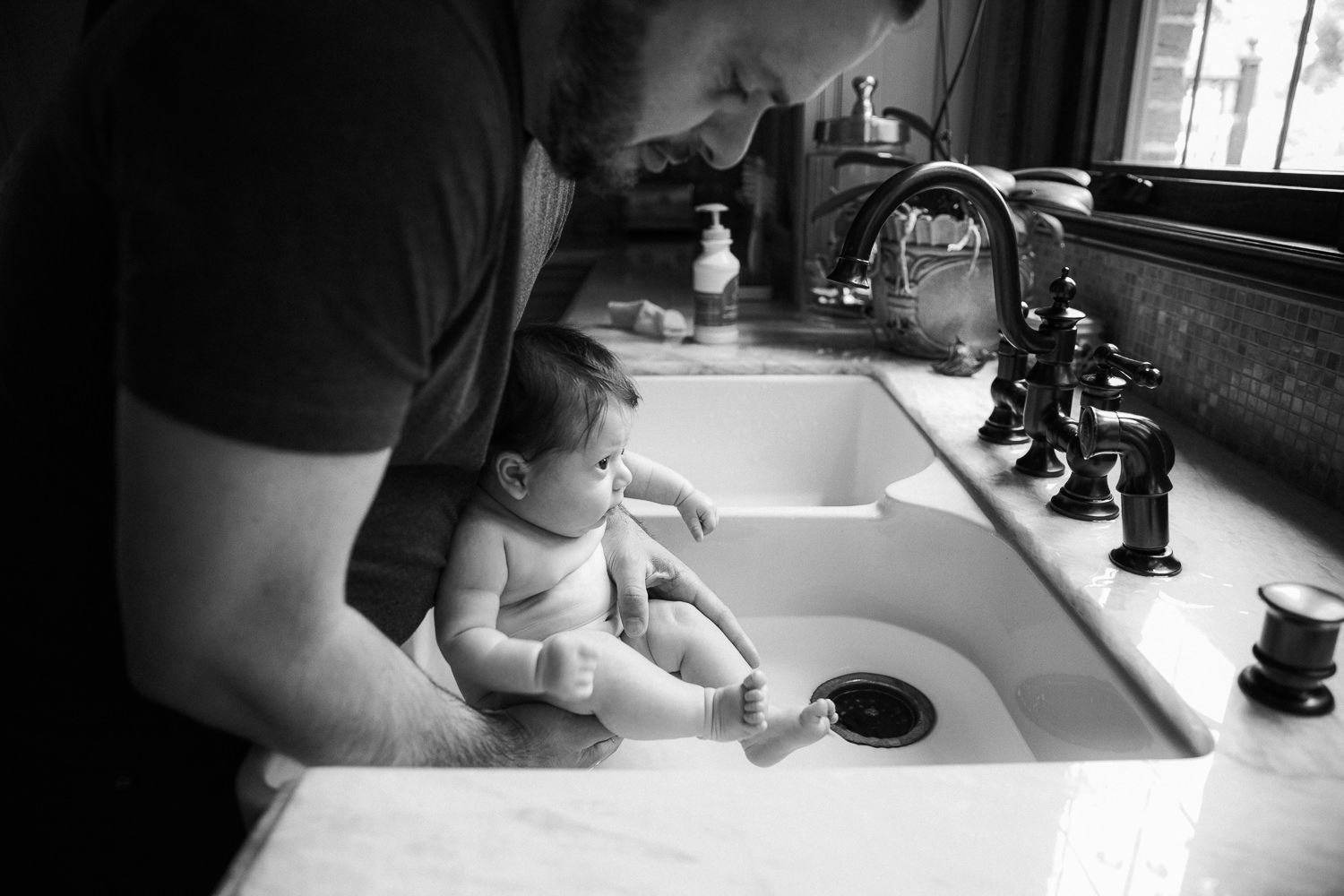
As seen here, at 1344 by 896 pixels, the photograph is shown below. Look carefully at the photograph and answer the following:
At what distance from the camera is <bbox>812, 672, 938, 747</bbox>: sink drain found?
3.64ft

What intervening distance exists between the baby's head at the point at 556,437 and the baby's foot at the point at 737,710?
253mm

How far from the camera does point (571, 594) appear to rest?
3.38ft

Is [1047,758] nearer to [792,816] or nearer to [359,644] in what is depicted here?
[792,816]

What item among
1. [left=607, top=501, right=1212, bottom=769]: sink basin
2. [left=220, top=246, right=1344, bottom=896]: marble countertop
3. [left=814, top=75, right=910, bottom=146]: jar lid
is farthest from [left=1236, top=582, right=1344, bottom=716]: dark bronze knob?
[left=814, top=75, right=910, bottom=146]: jar lid

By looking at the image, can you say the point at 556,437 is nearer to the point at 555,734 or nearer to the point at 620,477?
the point at 620,477

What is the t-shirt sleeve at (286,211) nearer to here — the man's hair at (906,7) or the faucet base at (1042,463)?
the man's hair at (906,7)

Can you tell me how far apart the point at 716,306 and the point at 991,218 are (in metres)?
0.81

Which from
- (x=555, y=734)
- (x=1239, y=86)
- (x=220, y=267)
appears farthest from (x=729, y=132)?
(x=1239, y=86)

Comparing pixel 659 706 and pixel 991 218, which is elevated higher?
pixel 991 218

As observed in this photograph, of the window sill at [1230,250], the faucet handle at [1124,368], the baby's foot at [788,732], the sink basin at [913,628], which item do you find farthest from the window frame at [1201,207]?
the baby's foot at [788,732]

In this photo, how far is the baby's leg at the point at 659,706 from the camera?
2.82 ft

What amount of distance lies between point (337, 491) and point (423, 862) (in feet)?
0.72

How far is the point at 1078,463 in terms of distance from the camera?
3.24 ft

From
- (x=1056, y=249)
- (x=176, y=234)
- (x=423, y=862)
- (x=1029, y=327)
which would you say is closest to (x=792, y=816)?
(x=423, y=862)
